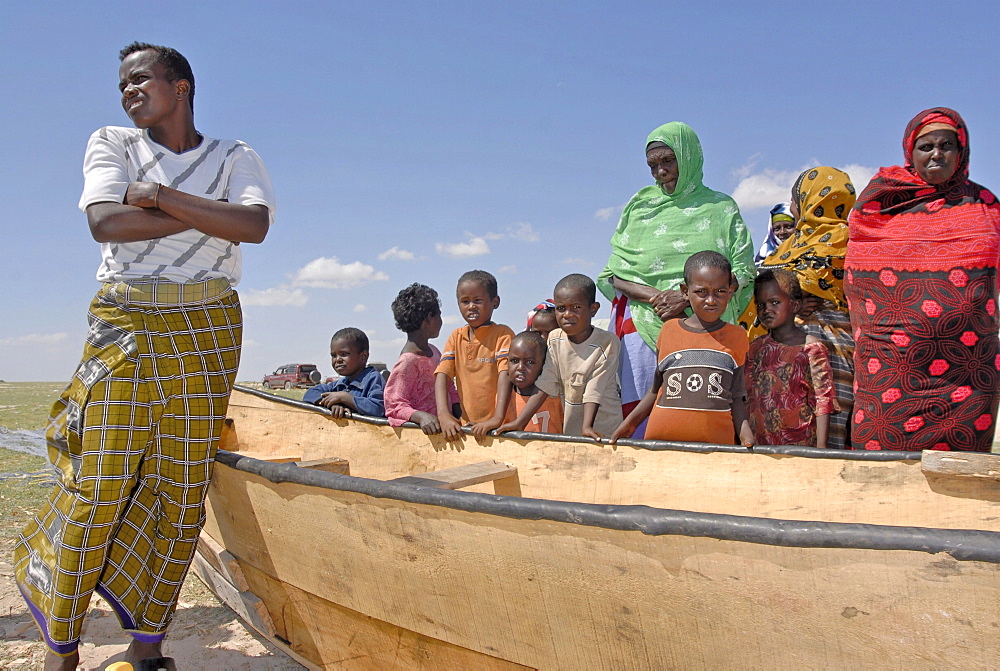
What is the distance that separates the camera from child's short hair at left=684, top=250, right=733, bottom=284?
2898 millimetres

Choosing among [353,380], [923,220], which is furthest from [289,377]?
[923,220]

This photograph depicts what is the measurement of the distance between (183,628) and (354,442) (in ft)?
4.23

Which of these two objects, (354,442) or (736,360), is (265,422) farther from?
(736,360)

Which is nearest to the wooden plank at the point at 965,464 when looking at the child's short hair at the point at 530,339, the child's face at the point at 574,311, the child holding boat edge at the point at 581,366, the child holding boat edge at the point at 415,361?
the child holding boat edge at the point at 581,366

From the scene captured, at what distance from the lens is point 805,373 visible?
10.3ft

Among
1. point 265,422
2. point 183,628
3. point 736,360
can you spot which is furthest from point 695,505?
point 265,422

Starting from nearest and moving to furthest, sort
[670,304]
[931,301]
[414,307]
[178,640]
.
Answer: [931,301] < [178,640] < [670,304] < [414,307]

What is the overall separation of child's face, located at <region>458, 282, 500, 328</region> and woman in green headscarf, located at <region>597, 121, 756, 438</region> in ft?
2.44

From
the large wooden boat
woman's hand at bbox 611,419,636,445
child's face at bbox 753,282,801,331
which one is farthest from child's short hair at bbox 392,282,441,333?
child's face at bbox 753,282,801,331

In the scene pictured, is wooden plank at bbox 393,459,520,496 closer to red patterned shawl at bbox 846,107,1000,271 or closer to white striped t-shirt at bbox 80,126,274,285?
white striped t-shirt at bbox 80,126,274,285

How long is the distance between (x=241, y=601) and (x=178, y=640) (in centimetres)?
34

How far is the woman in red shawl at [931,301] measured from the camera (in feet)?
8.53

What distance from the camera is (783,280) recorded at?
3.24 meters

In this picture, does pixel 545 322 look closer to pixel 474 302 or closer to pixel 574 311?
pixel 474 302
